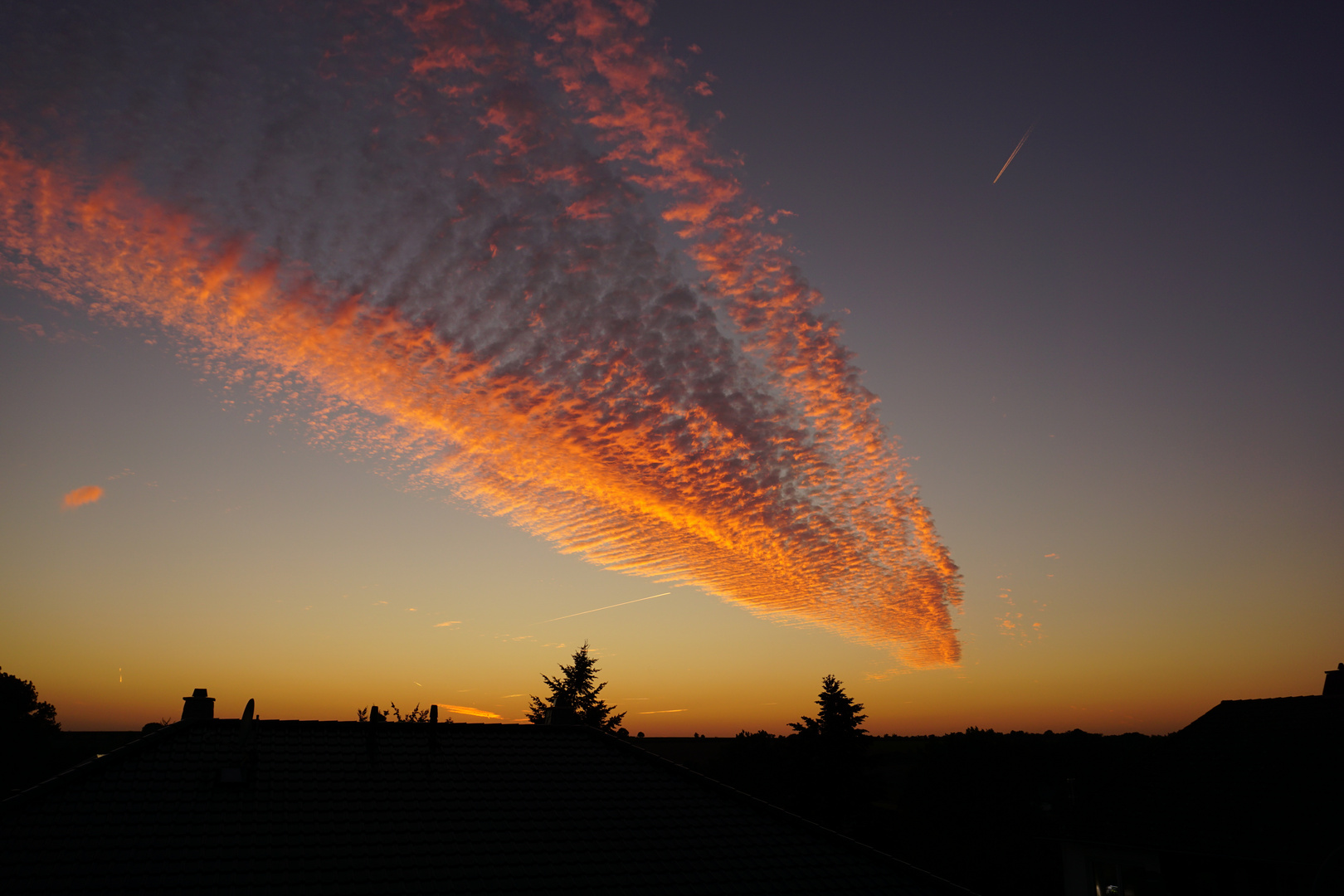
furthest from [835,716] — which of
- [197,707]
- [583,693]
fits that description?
[197,707]

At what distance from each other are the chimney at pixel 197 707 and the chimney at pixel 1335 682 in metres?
42.1

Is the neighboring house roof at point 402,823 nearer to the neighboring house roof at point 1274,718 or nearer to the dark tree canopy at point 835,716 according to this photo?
the neighboring house roof at point 1274,718

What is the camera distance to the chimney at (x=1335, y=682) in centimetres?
3138

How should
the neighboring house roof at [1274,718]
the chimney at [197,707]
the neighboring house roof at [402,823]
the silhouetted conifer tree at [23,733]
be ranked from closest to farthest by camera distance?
1. the neighboring house roof at [402,823]
2. the chimney at [197,707]
3. the neighboring house roof at [1274,718]
4. the silhouetted conifer tree at [23,733]

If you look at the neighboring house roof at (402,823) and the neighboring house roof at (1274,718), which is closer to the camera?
the neighboring house roof at (402,823)

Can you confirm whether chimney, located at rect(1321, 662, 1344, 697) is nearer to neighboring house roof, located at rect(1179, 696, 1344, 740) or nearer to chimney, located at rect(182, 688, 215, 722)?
neighboring house roof, located at rect(1179, 696, 1344, 740)

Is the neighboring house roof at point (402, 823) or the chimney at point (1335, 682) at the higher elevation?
the chimney at point (1335, 682)

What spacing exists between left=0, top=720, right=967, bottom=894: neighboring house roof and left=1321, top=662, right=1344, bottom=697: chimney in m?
26.1

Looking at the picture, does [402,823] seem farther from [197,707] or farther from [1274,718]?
[1274,718]

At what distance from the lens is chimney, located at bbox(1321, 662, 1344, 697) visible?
31375 millimetres

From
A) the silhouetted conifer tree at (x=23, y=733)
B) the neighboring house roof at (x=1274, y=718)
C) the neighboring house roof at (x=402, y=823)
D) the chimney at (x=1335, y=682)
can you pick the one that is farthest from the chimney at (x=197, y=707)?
the silhouetted conifer tree at (x=23, y=733)

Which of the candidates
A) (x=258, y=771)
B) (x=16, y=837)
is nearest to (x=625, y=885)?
(x=258, y=771)

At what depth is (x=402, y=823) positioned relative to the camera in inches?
622

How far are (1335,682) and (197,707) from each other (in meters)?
43.6
